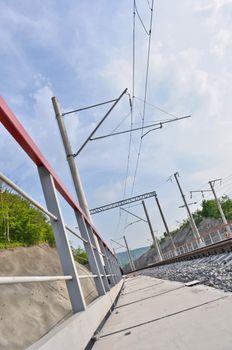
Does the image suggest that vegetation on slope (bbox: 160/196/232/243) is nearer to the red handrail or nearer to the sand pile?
the sand pile

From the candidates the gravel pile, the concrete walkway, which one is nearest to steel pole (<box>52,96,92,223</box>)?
the gravel pile

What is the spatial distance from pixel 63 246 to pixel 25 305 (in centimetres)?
393

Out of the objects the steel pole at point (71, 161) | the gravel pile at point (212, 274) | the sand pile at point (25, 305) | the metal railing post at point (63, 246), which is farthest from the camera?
the steel pole at point (71, 161)

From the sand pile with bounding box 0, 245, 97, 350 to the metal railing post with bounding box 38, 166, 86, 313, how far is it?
1590 millimetres

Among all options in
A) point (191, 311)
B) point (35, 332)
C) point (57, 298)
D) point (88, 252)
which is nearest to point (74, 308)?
point (191, 311)

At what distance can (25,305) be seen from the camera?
562 cm

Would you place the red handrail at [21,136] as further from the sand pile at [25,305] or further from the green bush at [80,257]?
the green bush at [80,257]

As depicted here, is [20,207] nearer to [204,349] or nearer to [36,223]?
[36,223]

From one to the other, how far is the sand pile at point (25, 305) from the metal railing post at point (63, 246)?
1590 mm

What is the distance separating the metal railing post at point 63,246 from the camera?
218 centimetres

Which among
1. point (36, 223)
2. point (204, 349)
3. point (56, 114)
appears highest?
point (56, 114)

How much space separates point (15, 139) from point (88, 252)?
6.71ft

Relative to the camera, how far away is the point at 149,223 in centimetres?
4312

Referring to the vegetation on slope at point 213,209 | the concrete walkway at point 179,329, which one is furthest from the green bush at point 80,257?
the vegetation on slope at point 213,209
